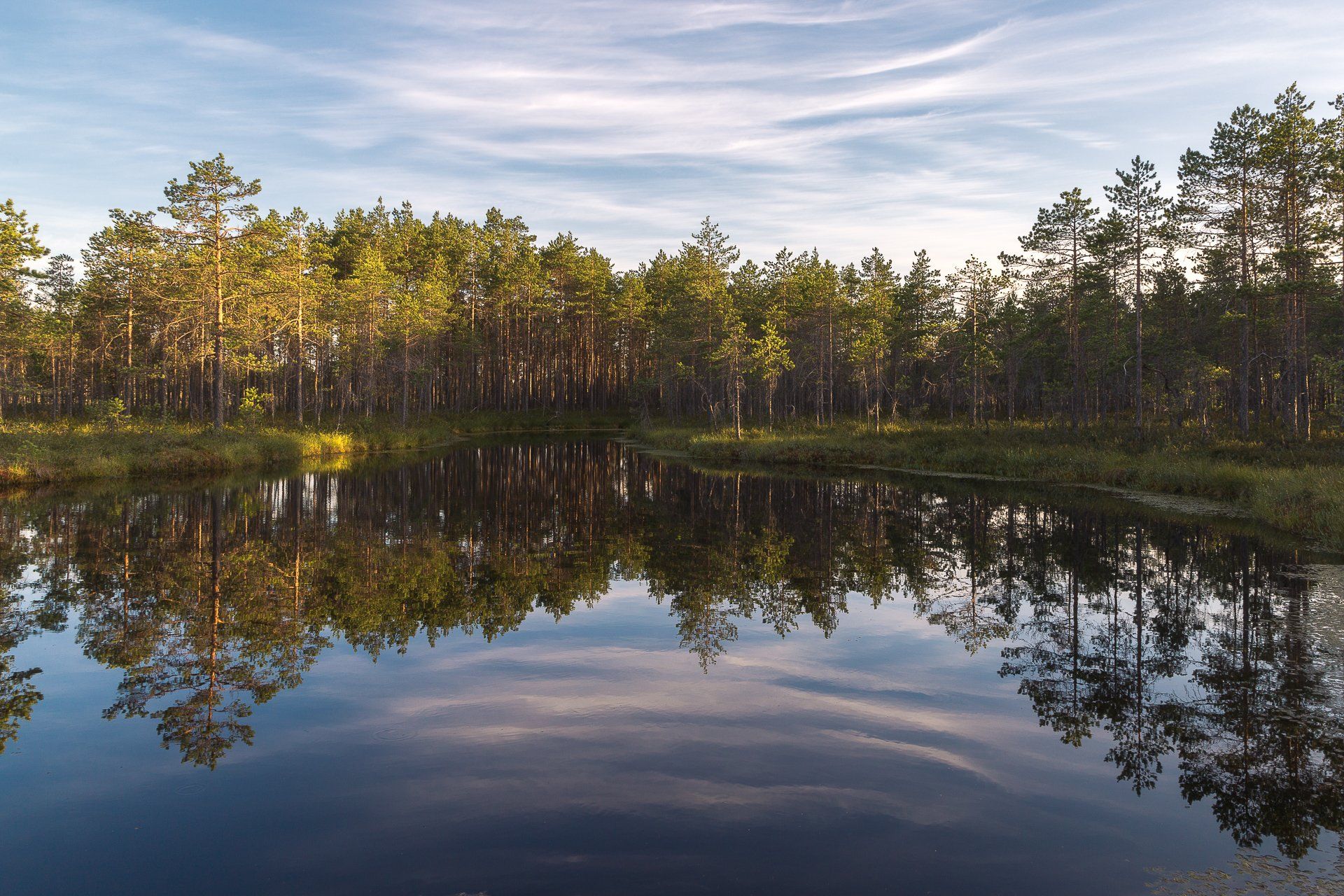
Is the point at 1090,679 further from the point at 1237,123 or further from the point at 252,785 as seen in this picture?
the point at 1237,123

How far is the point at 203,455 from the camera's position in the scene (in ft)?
116

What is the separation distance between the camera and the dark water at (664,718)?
5730 mm

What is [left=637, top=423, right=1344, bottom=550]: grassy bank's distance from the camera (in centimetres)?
2128

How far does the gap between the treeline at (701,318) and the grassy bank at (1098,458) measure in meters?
3.39

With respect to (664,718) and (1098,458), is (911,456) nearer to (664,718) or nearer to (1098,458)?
(1098,458)

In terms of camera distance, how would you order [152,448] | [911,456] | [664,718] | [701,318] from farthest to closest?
[701,318]
[911,456]
[152,448]
[664,718]

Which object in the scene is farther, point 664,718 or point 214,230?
point 214,230

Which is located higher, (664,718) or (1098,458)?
(1098,458)

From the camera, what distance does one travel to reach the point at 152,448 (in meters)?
34.0

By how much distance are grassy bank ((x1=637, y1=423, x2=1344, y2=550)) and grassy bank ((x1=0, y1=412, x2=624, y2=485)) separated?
24.5m

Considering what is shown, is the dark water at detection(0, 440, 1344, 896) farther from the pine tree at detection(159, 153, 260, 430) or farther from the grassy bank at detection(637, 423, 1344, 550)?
the pine tree at detection(159, 153, 260, 430)

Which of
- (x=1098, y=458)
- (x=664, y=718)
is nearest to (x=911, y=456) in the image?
(x=1098, y=458)

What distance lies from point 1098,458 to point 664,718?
106 feet

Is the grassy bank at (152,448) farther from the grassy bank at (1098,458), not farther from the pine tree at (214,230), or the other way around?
the grassy bank at (1098,458)
